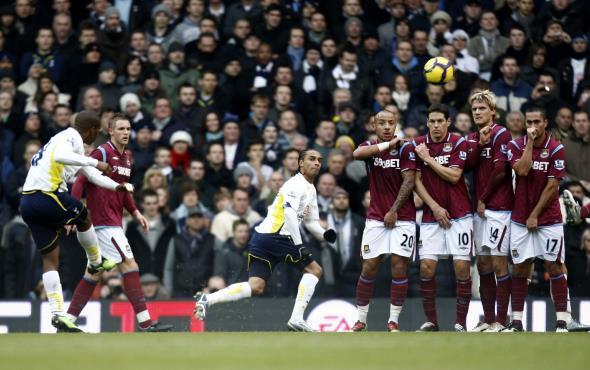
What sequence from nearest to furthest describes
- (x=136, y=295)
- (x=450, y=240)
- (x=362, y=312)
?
(x=450, y=240), (x=136, y=295), (x=362, y=312)

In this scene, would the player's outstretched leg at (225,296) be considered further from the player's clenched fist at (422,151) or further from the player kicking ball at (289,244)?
the player's clenched fist at (422,151)

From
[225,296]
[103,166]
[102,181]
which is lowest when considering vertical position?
[225,296]

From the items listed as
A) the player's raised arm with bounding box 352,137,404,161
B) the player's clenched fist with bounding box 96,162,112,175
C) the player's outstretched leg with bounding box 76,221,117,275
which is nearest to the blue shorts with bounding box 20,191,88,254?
the player's outstretched leg with bounding box 76,221,117,275

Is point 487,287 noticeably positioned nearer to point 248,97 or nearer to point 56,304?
point 56,304

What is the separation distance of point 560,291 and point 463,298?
1.05 m

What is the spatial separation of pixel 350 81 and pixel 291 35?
134cm

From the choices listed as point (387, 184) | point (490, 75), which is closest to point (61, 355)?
point (387, 184)

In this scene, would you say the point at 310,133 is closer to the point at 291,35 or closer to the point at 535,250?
the point at 291,35

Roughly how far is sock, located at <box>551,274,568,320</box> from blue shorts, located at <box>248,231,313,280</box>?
270cm

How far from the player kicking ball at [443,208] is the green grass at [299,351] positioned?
1.31 meters

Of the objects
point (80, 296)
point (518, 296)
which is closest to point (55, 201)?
point (80, 296)

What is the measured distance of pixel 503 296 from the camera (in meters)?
14.2

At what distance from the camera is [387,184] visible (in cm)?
1434

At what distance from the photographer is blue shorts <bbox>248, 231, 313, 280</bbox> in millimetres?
14469
